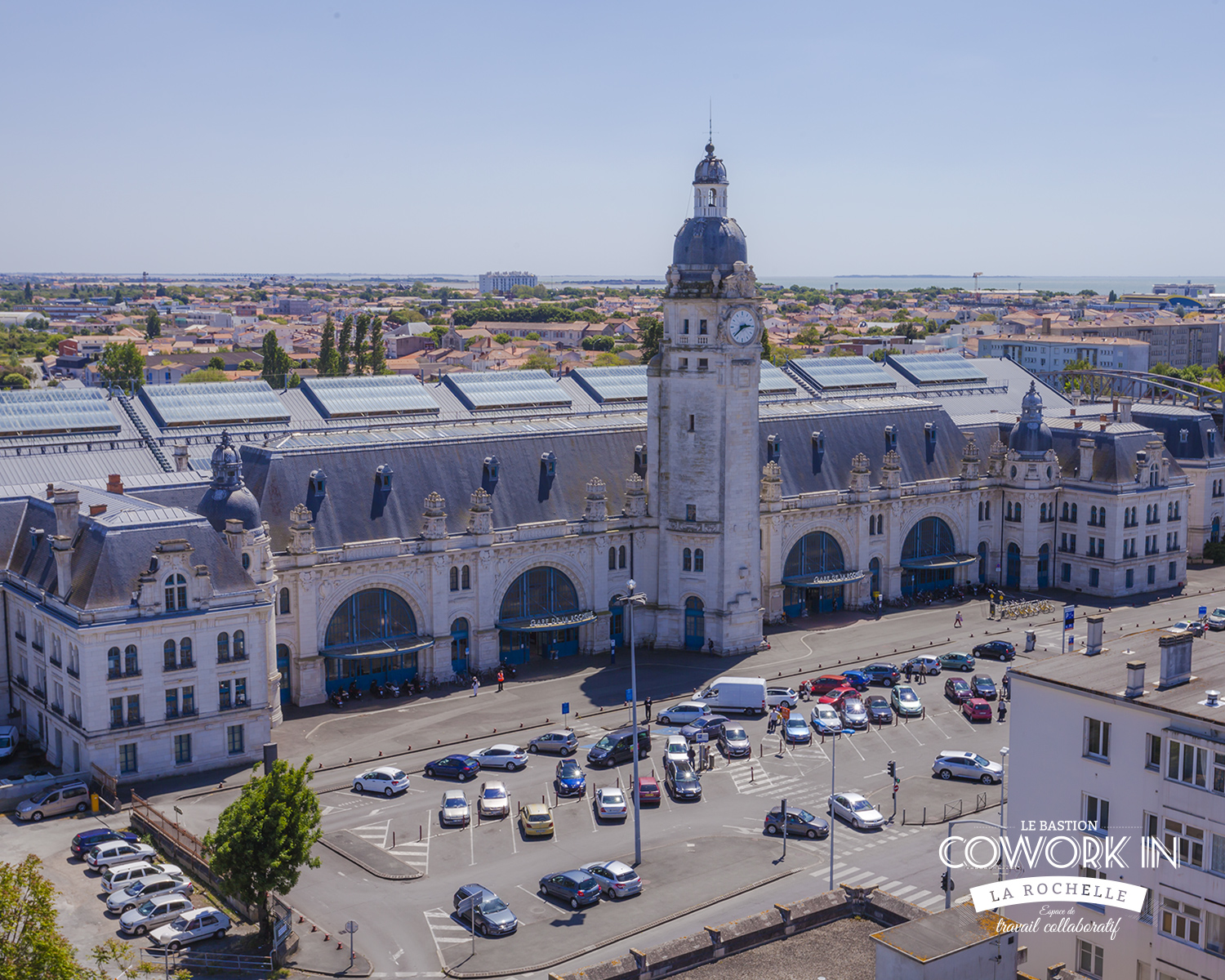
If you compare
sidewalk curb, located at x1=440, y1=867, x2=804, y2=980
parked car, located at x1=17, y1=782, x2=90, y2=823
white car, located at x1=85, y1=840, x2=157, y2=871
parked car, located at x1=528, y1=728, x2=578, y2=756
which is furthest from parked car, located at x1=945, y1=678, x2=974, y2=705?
parked car, located at x1=17, y1=782, x2=90, y2=823

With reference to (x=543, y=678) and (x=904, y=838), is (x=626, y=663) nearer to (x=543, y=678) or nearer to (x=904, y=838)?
(x=543, y=678)

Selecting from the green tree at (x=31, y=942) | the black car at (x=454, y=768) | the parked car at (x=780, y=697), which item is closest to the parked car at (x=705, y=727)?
the parked car at (x=780, y=697)

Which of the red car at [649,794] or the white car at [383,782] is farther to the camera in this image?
the white car at [383,782]

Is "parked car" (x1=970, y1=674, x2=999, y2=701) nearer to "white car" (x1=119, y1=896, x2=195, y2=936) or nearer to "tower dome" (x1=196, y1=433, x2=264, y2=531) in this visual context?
"tower dome" (x1=196, y1=433, x2=264, y2=531)

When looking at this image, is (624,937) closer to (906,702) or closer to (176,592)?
(176,592)

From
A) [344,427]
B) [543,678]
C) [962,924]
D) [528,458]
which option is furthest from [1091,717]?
[344,427]

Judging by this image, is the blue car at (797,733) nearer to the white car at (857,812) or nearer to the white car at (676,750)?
the white car at (676,750)
